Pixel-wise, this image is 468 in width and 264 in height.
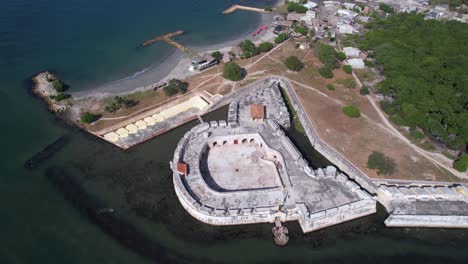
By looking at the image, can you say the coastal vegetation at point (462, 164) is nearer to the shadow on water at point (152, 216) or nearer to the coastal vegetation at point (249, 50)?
the shadow on water at point (152, 216)

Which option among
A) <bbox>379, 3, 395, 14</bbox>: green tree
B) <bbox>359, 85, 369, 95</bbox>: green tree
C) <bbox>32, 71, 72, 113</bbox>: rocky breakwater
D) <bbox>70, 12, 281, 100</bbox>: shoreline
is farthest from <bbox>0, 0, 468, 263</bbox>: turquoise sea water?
<bbox>379, 3, 395, 14</bbox>: green tree

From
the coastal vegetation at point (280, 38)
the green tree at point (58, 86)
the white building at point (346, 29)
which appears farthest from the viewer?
the white building at point (346, 29)

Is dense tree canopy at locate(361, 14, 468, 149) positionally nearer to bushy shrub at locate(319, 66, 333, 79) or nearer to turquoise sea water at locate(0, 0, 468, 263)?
bushy shrub at locate(319, 66, 333, 79)

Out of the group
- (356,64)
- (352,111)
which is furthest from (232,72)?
(356,64)

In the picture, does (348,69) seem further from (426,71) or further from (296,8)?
(296,8)

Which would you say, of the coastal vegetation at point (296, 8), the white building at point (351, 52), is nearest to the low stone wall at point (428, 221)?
the white building at point (351, 52)
